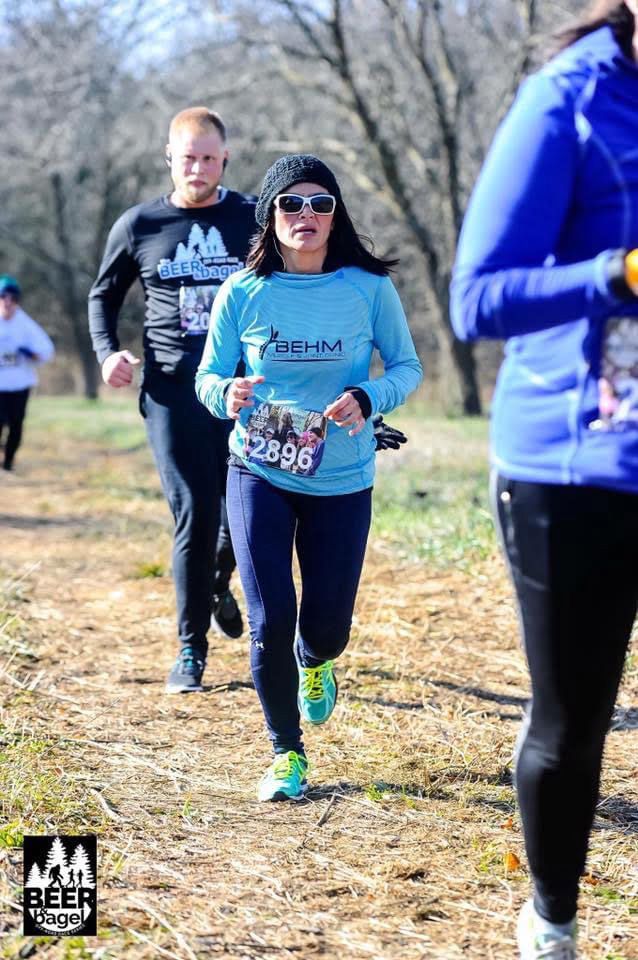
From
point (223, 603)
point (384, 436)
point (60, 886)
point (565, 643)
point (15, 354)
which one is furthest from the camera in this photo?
point (15, 354)

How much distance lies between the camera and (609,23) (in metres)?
2.46

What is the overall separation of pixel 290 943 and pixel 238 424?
1.71 m

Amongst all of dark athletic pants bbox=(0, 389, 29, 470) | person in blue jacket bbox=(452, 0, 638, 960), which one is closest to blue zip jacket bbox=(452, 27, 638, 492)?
person in blue jacket bbox=(452, 0, 638, 960)

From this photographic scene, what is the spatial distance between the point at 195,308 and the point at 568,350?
320 centimetres

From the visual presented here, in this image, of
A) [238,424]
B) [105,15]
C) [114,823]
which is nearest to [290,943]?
[114,823]

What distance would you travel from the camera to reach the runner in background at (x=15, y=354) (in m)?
12.6

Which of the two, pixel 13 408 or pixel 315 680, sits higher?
pixel 315 680

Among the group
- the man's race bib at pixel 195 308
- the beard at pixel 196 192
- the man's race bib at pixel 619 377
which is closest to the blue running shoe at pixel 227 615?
the man's race bib at pixel 195 308

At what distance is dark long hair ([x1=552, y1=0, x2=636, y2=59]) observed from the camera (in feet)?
8.00

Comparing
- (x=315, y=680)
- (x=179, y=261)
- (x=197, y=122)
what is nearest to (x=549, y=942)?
(x=315, y=680)

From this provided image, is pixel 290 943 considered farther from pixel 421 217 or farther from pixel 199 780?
pixel 421 217

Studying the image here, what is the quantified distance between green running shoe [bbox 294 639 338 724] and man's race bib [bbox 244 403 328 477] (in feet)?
2.46

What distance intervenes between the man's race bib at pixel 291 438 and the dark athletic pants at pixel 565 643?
1.49 meters

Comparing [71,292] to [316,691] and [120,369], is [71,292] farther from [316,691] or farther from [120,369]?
[316,691]
